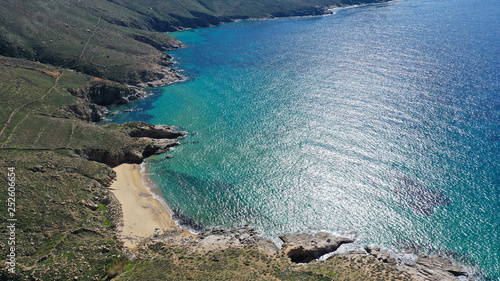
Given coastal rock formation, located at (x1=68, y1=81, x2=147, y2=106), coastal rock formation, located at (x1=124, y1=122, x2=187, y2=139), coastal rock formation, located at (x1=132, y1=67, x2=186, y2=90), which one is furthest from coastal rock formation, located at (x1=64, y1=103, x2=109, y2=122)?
coastal rock formation, located at (x1=132, y1=67, x2=186, y2=90)

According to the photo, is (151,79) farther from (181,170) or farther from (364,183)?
(364,183)

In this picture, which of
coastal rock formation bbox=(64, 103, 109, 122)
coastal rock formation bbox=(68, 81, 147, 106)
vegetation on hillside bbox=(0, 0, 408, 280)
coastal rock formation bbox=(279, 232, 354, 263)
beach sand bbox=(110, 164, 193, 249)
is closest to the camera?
vegetation on hillside bbox=(0, 0, 408, 280)

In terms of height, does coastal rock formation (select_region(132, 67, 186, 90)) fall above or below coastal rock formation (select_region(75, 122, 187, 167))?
above

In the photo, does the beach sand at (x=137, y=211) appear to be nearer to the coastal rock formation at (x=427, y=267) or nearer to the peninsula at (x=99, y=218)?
the peninsula at (x=99, y=218)

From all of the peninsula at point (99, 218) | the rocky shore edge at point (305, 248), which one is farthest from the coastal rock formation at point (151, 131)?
the rocky shore edge at point (305, 248)

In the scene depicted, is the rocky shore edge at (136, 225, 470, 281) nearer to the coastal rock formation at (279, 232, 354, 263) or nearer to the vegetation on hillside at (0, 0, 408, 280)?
the coastal rock formation at (279, 232, 354, 263)

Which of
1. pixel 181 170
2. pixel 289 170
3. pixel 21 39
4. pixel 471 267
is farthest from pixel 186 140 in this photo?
pixel 21 39

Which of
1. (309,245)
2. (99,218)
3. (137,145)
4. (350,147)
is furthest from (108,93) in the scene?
(309,245)
